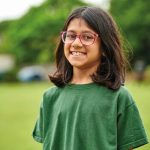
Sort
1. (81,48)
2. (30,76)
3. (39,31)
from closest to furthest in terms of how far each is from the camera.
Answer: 1. (81,48)
2. (30,76)
3. (39,31)

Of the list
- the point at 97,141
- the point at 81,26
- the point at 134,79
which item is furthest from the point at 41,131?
the point at 134,79

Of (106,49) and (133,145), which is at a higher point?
(106,49)

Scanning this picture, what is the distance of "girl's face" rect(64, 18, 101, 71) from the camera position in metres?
3.19

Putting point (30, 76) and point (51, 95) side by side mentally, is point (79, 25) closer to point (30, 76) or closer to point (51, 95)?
point (51, 95)

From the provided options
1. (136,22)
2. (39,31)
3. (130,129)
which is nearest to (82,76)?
(130,129)

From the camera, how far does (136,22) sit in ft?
132

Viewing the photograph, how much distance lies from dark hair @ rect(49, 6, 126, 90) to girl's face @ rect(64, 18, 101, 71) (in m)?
0.03

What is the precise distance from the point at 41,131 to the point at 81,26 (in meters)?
0.70

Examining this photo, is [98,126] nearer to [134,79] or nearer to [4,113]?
[4,113]

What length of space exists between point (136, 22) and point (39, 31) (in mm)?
10624

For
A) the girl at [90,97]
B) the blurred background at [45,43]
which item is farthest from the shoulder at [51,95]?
the blurred background at [45,43]

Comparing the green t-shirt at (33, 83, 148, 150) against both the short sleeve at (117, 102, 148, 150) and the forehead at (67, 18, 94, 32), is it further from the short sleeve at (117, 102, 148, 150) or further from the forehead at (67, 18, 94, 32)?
the forehead at (67, 18, 94, 32)

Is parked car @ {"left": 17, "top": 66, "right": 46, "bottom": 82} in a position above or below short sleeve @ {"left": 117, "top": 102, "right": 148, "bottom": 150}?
below

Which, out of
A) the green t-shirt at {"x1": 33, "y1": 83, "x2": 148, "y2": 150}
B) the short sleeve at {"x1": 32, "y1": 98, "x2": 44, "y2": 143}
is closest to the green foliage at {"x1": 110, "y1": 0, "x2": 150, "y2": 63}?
the short sleeve at {"x1": 32, "y1": 98, "x2": 44, "y2": 143}
